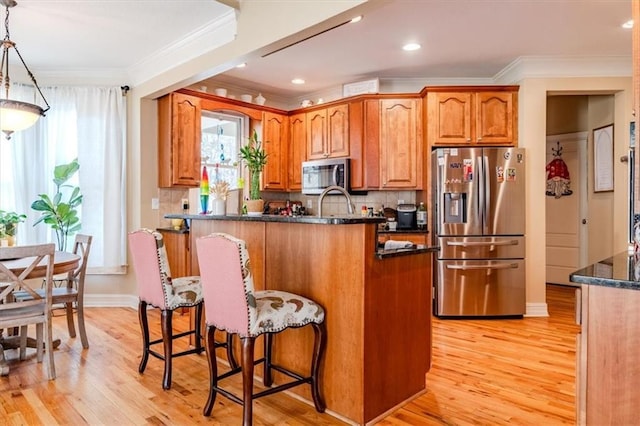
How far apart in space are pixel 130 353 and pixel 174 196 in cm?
219

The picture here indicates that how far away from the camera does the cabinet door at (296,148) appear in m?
5.65

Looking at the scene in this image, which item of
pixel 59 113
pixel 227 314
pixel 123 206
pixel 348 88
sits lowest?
pixel 227 314

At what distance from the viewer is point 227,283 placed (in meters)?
2.06

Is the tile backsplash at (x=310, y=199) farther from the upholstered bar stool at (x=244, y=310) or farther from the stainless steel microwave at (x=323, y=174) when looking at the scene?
the upholstered bar stool at (x=244, y=310)

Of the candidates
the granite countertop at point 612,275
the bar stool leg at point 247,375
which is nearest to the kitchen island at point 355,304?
the bar stool leg at point 247,375

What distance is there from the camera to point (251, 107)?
534 cm

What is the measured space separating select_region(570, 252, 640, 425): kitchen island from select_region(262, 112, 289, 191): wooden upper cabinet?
4.54 metres

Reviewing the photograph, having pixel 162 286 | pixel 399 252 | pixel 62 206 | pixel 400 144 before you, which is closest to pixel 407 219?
pixel 400 144

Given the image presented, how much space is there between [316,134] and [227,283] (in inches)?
146

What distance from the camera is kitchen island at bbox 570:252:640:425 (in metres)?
1.32

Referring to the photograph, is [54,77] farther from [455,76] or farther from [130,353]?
[455,76]

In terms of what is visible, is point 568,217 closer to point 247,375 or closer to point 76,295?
point 247,375

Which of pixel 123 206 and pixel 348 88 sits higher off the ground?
pixel 348 88

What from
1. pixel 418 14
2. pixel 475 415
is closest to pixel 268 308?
pixel 475 415
